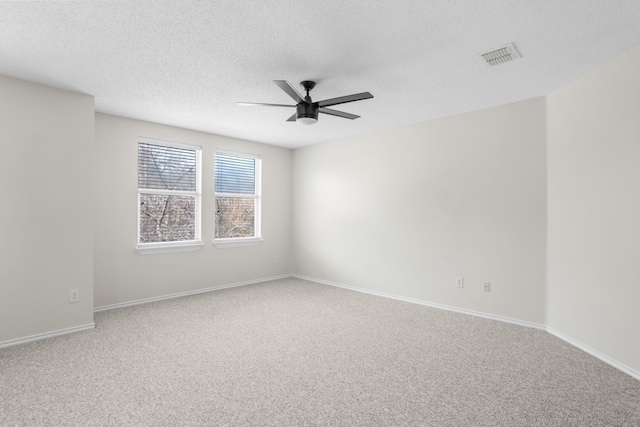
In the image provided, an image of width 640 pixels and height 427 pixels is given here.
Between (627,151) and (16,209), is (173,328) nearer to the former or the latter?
(16,209)

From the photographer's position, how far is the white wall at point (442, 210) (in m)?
3.60

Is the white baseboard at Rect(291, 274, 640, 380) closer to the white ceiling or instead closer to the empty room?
the empty room

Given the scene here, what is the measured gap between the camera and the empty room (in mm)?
2109

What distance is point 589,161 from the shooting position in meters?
2.94

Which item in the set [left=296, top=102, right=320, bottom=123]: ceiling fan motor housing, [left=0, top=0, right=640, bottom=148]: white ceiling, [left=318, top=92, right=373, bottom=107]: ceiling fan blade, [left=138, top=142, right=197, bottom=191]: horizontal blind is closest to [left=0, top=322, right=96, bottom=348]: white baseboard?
[left=138, top=142, right=197, bottom=191]: horizontal blind

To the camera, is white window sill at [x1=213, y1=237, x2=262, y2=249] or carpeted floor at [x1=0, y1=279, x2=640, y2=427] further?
white window sill at [x1=213, y1=237, x2=262, y2=249]

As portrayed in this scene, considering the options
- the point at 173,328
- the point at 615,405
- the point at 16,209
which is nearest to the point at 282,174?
the point at 173,328

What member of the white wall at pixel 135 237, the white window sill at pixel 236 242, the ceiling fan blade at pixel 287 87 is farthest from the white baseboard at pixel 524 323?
the ceiling fan blade at pixel 287 87

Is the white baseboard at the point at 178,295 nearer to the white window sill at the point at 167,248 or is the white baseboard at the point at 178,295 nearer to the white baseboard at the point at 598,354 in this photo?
the white window sill at the point at 167,248

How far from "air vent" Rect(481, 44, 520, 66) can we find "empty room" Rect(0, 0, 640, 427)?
0.9 inches

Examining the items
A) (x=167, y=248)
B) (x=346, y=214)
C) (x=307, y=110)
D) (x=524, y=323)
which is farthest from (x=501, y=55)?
(x=167, y=248)

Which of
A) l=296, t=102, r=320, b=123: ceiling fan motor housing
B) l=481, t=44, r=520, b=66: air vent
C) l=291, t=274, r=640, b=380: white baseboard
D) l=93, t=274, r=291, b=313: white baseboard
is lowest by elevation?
l=291, t=274, r=640, b=380: white baseboard

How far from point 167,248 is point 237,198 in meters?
1.42

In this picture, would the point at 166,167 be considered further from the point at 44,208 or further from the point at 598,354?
the point at 598,354
